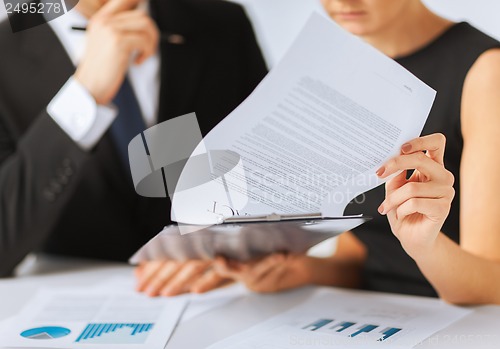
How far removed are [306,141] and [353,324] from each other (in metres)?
0.33

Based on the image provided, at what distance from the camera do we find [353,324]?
97 cm

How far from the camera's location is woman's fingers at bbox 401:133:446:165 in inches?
30.8

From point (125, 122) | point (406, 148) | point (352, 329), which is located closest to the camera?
point (406, 148)

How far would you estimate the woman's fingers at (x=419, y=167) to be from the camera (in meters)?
0.78

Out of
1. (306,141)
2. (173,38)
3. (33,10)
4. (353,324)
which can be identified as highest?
(33,10)

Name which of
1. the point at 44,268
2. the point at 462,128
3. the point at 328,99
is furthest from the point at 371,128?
the point at 44,268

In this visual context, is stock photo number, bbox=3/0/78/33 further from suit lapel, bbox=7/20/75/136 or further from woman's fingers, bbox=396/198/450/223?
woman's fingers, bbox=396/198/450/223

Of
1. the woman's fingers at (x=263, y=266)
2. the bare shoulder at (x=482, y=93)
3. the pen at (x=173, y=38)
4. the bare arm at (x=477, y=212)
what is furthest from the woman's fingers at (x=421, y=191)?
the pen at (x=173, y=38)

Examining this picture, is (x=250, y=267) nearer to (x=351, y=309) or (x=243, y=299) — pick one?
(x=243, y=299)

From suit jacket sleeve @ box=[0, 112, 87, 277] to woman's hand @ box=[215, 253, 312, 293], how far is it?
1.21 feet

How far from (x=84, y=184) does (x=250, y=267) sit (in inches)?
20.9

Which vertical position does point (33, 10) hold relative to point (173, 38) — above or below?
above

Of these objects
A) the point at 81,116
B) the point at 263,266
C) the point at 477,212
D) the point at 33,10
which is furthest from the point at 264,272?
the point at 33,10

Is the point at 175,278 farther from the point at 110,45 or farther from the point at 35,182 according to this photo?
the point at 110,45
